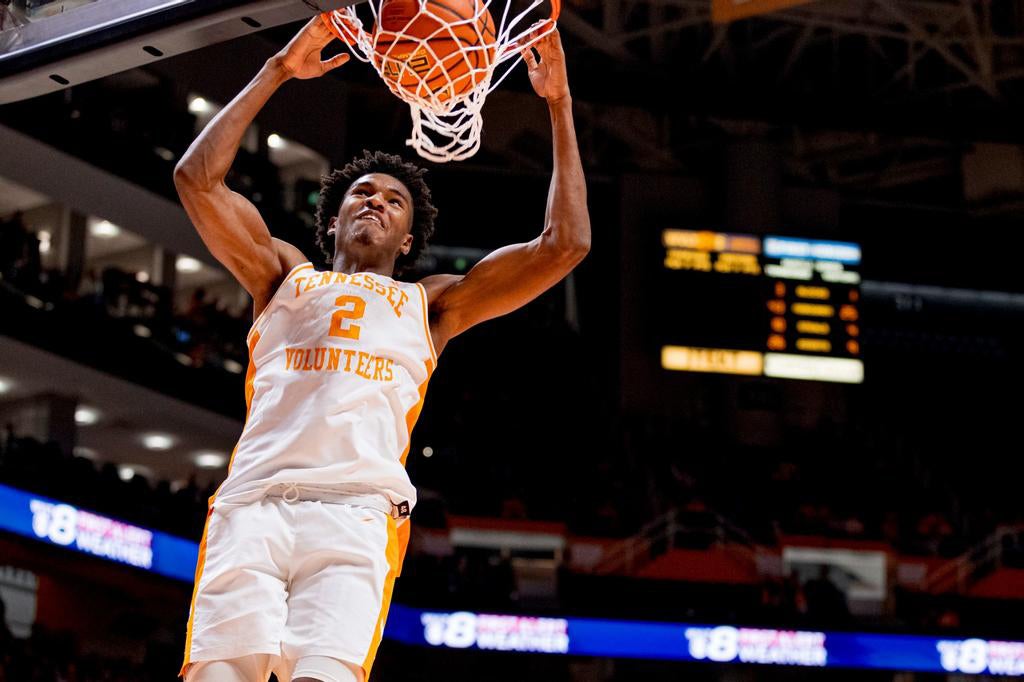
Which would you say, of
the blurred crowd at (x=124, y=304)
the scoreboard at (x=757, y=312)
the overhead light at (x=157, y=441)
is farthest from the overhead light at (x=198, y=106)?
the scoreboard at (x=757, y=312)

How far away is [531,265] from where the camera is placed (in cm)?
358

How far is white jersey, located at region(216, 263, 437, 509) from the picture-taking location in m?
3.12

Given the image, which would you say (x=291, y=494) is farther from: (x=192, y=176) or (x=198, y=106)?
(x=198, y=106)

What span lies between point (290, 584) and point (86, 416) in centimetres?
1490

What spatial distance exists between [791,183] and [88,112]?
10.8m

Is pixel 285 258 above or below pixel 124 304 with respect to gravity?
below

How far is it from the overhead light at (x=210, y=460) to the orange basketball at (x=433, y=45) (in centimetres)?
1573

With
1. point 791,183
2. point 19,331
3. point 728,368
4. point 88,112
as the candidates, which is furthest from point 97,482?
point 791,183

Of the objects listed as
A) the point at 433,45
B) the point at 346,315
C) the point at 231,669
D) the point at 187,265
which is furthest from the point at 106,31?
the point at 187,265

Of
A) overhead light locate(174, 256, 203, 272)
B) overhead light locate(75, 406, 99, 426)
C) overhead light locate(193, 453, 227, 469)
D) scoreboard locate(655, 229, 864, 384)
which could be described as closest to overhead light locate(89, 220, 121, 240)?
overhead light locate(174, 256, 203, 272)

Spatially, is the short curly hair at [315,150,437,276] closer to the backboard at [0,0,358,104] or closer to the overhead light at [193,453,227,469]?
the backboard at [0,0,358,104]

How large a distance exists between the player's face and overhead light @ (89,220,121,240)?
13759 millimetres

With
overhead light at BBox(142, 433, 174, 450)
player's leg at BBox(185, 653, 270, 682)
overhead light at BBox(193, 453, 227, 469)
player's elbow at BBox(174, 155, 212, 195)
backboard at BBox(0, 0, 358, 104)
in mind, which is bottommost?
player's leg at BBox(185, 653, 270, 682)

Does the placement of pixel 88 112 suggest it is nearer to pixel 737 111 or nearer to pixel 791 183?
pixel 737 111
